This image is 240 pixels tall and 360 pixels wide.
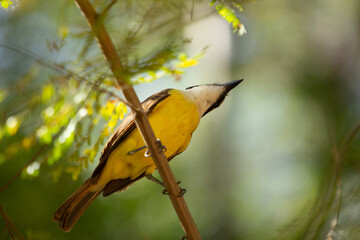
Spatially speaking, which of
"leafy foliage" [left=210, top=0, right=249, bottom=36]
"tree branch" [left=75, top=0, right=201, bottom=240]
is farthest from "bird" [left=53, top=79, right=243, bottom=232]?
"leafy foliage" [left=210, top=0, right=249, bottom=36]

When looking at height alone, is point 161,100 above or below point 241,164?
above

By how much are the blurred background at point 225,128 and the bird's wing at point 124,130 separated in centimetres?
29

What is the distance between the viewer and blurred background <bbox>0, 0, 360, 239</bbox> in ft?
6.57

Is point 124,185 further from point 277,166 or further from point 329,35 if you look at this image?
point 329,35

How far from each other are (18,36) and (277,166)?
504 centimetres

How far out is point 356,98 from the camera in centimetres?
663

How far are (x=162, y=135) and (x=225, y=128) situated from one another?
171 inches

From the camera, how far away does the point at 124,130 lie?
A: 10.6 ft

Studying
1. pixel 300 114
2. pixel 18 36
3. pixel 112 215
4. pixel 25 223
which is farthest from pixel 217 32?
pixel 18 36

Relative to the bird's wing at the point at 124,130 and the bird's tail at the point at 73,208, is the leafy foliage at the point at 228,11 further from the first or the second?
the bird's tail at the point at 73,208

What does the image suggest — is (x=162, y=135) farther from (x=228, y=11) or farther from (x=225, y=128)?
(x=225, y=128)

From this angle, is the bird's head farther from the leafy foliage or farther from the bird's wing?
the leafy foliage

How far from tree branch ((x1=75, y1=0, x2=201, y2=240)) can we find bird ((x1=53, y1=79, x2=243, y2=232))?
2.74 ft

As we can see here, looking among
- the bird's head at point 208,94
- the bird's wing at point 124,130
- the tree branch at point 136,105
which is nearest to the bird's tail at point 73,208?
the bird's wing at point 124,130
